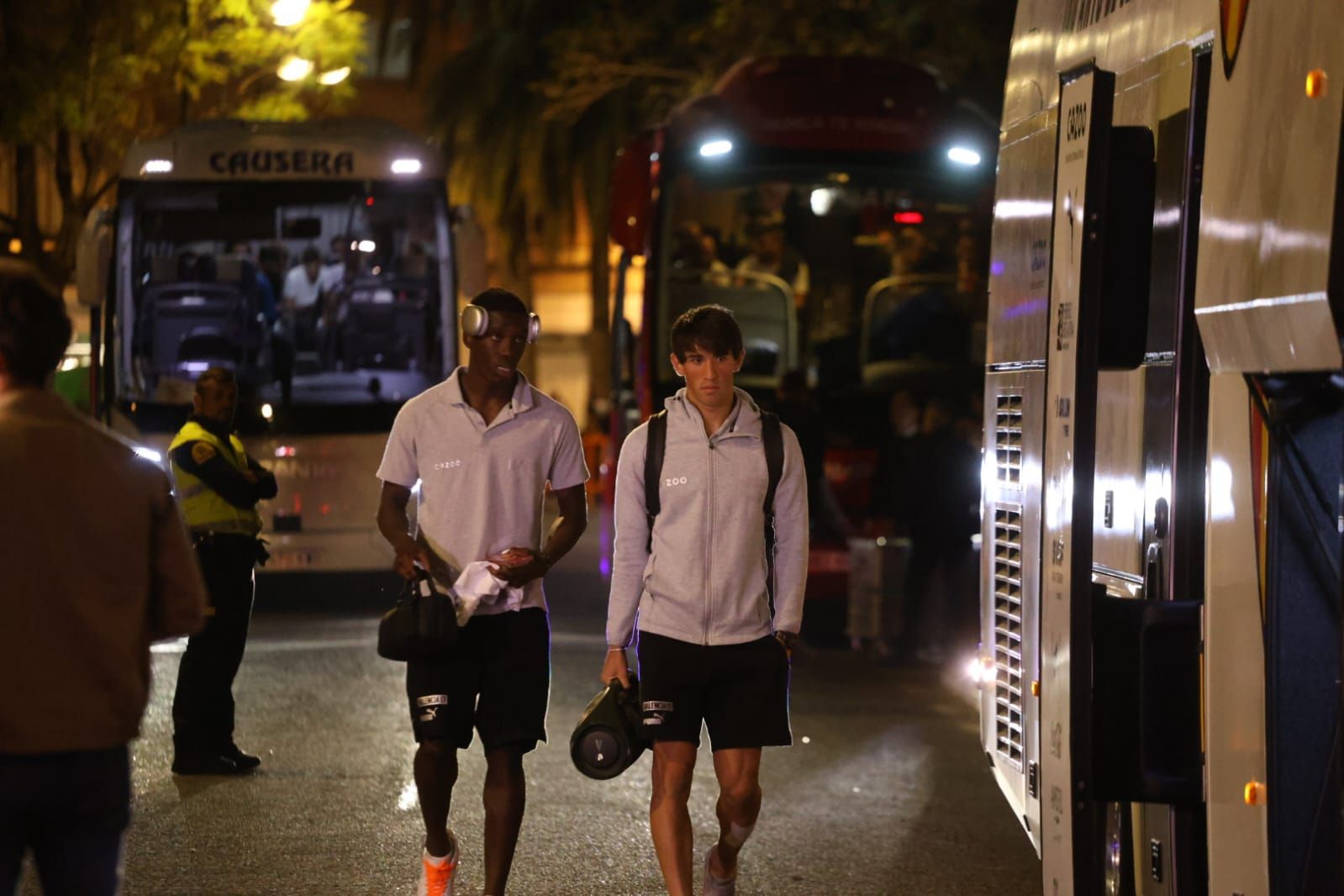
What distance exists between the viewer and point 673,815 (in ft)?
20.0

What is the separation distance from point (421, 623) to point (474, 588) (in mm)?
185

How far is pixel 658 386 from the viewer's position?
15.3 metres

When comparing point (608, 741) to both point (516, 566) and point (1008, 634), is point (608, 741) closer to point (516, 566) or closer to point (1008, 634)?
point (516, 566)

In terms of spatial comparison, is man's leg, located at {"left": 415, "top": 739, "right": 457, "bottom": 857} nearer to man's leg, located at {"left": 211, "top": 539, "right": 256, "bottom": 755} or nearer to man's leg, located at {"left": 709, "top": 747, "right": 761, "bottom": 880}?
man's leg, located at {"left": 709, "top": 747, "right": 761, "bottom": 880}

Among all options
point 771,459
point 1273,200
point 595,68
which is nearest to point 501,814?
point 771,459

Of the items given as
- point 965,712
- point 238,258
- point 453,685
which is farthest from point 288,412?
point 453,685

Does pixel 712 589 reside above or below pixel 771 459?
below

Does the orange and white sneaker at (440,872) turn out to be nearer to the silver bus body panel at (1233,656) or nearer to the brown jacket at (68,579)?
the brown jacket at (68,579)

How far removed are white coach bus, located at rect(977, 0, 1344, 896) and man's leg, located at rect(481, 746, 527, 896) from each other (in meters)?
1.52

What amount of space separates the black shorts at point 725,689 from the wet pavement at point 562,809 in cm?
118

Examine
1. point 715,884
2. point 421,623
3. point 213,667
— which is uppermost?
point 421,623

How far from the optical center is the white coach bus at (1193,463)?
3.96 meters

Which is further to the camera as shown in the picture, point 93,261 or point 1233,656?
point 93,261

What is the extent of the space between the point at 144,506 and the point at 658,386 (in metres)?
11.1
